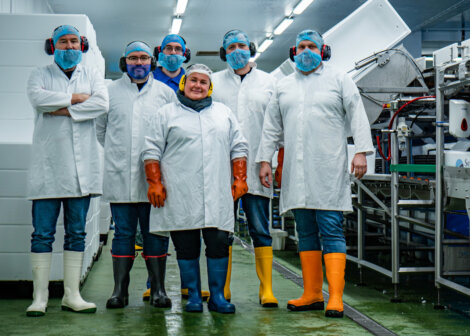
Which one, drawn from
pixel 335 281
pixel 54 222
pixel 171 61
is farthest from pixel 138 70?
pixel 335 281

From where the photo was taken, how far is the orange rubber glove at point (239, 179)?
285 cm

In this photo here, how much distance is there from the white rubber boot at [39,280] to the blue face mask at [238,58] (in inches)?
54.8

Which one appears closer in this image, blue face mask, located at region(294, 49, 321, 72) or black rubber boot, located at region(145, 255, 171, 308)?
blue face mask, located at region(294, 49, 321, 72)

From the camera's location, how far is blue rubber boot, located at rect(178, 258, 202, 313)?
2854mm

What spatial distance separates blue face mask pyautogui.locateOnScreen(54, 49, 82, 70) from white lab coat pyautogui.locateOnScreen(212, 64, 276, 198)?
0.76 metres

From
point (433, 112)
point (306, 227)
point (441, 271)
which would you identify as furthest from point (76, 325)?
point (433, 112)

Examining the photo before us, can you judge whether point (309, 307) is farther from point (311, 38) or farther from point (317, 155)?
point (311, 38)

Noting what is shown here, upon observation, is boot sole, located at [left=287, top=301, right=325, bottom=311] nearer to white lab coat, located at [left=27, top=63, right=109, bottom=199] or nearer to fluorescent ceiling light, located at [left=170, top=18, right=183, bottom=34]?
white lab coat, located at [left=27, top=63, right=109, bottom=199]

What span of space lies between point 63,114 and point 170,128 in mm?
539

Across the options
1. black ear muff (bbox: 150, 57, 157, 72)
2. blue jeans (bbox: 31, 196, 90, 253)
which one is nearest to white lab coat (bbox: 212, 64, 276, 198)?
black ear muff (bbox: 150, 57, 157, 72)

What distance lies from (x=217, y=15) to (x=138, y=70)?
6.96 m

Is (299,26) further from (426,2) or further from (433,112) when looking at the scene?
(433,112)

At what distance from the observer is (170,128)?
2.83 meters

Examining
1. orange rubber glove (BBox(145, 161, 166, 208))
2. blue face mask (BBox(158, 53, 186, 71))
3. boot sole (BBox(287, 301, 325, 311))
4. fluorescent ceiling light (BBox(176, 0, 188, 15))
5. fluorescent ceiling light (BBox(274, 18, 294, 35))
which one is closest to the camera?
orange rubber glove (BBox(145, 161, 166, 208))
